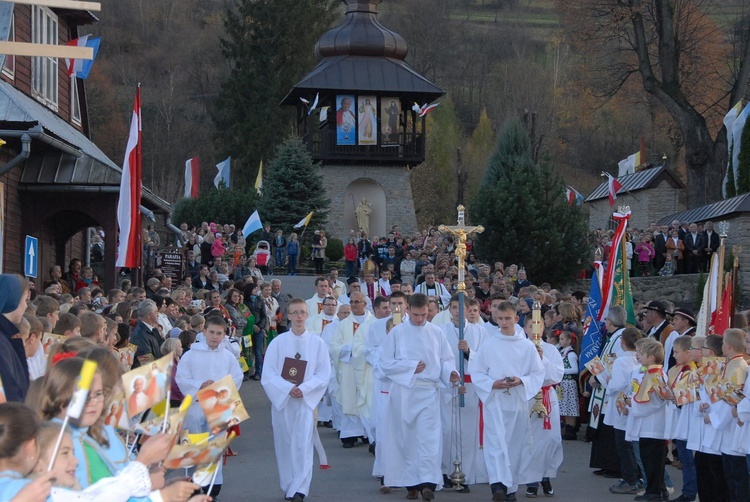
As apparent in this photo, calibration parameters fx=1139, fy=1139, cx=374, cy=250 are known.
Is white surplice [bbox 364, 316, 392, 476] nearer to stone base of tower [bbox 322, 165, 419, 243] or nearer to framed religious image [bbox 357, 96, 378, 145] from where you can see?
framed religious image [bbox 357, 96, 378, 145]

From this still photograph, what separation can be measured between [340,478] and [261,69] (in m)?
48.0

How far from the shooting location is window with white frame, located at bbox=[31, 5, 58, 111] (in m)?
24.2

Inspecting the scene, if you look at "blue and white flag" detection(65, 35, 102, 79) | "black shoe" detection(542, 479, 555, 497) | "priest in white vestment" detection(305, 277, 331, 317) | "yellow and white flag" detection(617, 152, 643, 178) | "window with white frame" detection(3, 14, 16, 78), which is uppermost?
"yellow and white flag" detection(617, 152, 643, 178)

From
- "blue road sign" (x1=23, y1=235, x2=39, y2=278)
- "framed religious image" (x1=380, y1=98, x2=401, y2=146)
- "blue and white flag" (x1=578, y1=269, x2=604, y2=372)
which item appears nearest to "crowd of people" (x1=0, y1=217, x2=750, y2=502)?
"blue and white flag" (x1=578, y1=269, x2=604, y2=372)

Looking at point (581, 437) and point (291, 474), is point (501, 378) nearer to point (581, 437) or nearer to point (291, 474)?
point (291, 474)

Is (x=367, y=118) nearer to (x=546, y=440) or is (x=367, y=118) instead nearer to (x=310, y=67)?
(x=310, y=67)

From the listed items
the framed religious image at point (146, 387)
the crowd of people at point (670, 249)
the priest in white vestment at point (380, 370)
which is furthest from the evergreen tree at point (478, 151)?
the framed religious image at point (146, 387)

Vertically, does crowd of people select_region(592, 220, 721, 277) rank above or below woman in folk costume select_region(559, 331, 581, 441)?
above

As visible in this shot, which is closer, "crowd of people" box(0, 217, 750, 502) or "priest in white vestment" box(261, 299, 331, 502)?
"crowd of people" box(0, 217, 750, 502)

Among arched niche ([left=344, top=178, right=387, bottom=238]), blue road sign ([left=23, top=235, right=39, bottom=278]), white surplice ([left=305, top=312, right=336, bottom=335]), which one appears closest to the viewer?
white surplice ([left=305, top=312, right=336, bottom=335])

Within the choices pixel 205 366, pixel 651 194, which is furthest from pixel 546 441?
pixel 651 194

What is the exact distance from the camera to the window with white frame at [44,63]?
79.5ft

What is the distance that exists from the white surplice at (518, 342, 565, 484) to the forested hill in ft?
145

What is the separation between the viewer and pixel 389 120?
154 ft
